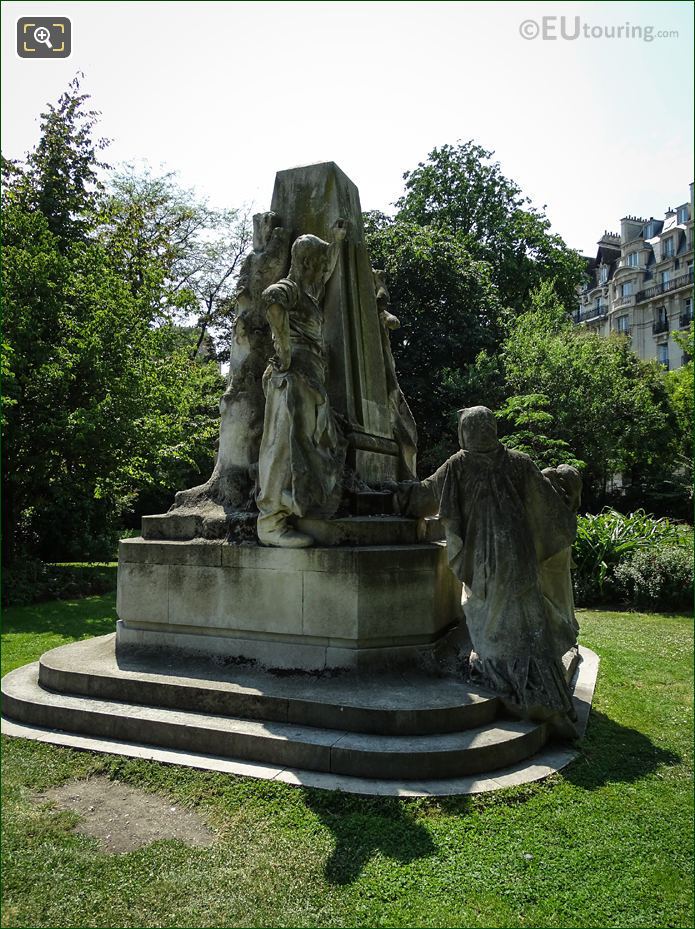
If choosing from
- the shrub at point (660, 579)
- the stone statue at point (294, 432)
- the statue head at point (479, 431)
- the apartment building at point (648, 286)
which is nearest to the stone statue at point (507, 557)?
the statue head at point (479, 431)

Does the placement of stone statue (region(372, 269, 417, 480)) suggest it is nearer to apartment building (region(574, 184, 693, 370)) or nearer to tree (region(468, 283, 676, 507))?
tree (region(468, 283, 676, 507))

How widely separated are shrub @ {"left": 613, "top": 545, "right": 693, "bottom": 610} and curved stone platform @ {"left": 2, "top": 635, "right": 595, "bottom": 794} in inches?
347

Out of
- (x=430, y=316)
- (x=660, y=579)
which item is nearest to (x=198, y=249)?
(x=430, y=316)

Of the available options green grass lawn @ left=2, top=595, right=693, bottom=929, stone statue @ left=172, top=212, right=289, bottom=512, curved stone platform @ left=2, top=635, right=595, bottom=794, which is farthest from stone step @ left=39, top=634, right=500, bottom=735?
stone statue @ left=172, top=212, right=289, bottom=512

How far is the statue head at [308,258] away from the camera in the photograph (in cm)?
645

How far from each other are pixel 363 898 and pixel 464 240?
26097 mm

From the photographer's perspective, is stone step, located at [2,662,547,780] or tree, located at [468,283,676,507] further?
tree, located at [468,283,676,507]

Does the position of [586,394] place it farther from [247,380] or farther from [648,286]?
[648,286]

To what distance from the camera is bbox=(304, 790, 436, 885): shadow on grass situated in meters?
3.61

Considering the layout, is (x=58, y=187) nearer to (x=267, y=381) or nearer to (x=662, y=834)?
(x=267, y=381)

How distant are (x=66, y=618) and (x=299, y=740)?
325 inches

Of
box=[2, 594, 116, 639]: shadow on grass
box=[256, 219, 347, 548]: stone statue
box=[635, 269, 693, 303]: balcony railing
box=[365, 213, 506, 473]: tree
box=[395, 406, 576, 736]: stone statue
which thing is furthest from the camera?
box=[635, 269, 693, 303]: balcony railing

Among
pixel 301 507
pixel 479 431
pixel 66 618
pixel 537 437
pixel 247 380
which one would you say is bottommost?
pixel 66 618

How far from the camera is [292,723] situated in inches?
199
